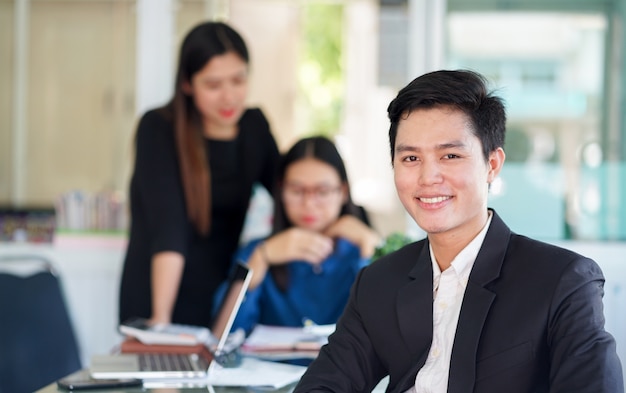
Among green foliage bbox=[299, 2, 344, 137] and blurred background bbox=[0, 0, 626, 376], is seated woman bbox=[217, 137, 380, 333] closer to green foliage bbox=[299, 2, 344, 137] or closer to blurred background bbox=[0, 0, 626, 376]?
Result: blurred background bbox=[0, 0, 626, 376]

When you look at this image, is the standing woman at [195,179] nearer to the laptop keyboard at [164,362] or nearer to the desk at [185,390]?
the laptop keyboard at [164,362]

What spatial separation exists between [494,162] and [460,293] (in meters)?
0.23

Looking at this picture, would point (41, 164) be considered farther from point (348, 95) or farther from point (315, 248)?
point (315, 248)

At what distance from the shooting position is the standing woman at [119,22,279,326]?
2.68m

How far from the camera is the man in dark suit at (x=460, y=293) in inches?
55.9

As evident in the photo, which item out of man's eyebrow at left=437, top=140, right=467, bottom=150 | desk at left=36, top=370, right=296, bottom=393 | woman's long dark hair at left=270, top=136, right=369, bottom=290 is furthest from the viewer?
woman's long dark hair at left=270, top=136, right=369, bottom=290

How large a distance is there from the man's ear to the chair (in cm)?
161

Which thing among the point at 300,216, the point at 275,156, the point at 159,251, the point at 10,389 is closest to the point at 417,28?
the point at 275,156

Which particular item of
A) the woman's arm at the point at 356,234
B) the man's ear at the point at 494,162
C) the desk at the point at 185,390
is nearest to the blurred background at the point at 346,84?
the man's ear at the point at 494,162

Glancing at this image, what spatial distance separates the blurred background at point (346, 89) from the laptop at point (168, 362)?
1.81ft

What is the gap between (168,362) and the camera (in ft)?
6.99

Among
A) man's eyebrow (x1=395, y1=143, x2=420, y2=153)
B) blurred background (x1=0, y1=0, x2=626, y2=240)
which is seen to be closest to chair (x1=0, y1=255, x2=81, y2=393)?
blurred background (x1=0, y1=0, x2=626, y2=240)

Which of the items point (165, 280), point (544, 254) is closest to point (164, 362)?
point (165, 280)

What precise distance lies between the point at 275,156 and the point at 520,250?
1.57 meters
